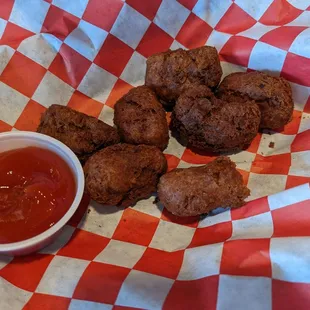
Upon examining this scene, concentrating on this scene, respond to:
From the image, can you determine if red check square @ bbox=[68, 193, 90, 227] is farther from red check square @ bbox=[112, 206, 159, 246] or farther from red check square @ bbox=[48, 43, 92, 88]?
red check square @ bbox=[48, 43, 92, 88]

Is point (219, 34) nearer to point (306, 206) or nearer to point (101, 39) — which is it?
point (101, 39)

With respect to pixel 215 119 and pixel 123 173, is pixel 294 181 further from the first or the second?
pixel 123 173

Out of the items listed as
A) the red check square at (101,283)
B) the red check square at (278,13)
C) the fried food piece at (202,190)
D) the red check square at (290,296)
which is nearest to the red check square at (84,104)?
the fried food piece at (202,190)

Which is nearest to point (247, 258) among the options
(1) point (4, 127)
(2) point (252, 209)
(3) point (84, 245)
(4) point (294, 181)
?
(2) point (252, 209)

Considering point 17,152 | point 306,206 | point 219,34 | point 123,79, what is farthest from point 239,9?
point 17,152

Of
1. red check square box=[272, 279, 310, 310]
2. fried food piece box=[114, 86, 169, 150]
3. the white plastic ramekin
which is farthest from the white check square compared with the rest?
red check square box=[272, 279, 310, 310]

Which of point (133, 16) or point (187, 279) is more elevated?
point (133, 16)

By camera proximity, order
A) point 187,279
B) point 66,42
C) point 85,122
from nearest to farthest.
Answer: point 187,279 < point 85,122 < point 66,42

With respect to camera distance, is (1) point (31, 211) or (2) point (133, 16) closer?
(1) point (31, 211)
